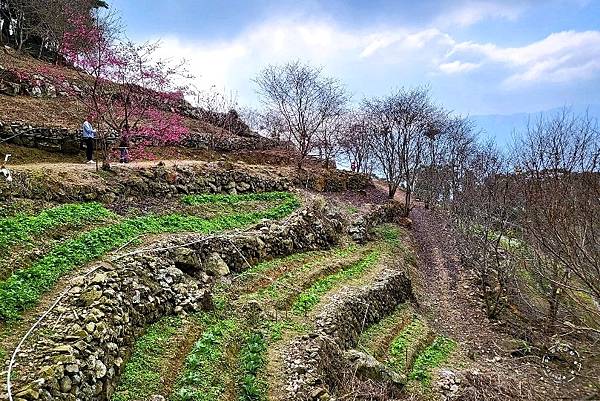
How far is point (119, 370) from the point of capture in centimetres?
778

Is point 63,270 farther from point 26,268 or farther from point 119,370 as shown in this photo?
point 119,370

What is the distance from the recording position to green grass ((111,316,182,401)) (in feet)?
24.5

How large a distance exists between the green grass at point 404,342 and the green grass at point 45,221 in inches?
367

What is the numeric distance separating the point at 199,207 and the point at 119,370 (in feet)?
31.8

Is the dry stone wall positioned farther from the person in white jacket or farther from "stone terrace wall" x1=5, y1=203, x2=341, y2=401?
"stone terrace wall" x1=5, y1=203, x2=341, y2=401

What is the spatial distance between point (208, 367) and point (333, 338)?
148 inches

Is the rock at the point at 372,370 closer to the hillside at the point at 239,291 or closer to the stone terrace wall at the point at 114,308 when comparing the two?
the hillside at the point at 239,291

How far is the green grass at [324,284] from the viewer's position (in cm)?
1253

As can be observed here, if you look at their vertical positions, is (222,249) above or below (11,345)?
above

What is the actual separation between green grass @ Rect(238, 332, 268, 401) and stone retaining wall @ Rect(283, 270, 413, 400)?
530 millimetres

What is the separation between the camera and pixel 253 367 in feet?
29.8

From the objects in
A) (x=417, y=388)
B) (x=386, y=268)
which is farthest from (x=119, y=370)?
(x=386, y=268)

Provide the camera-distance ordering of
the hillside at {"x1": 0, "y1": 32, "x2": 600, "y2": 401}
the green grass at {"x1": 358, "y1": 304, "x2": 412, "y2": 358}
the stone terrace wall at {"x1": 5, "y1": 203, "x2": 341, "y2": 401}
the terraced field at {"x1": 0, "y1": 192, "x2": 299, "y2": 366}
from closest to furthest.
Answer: the stone terrace wall at {"x1": 5, "y1": 203, "x2": 341, "y2": 401} → the hillside at {"x1": 0, "y1": 32, "x2": 600, "y2": 401} → the terraced field at {"x1": 0, "y1": 192, "x2": 299, "y2": 366} → the green grass at {"x1": 358, "y1": 304, "x2": 412, "y2": 358}

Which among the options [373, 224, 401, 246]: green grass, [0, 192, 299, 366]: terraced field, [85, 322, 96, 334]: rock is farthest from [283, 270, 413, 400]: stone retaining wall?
[373, 224, 401, 246]: green grass
